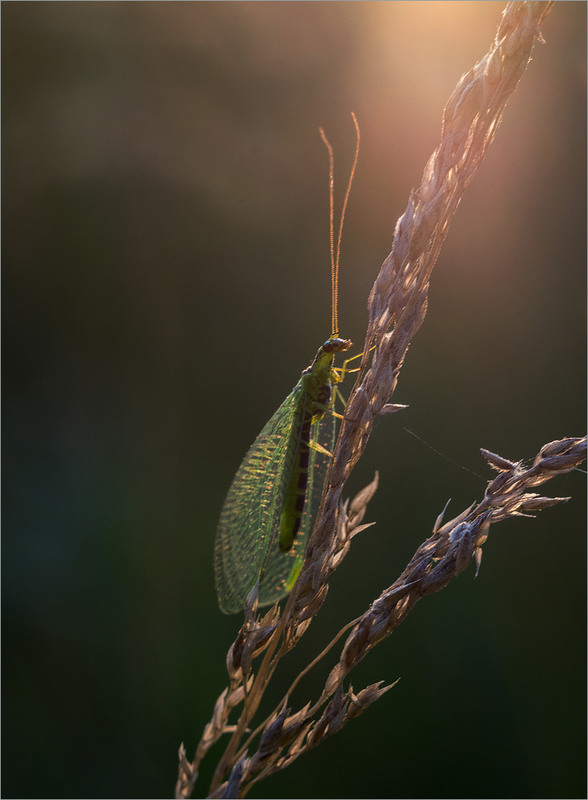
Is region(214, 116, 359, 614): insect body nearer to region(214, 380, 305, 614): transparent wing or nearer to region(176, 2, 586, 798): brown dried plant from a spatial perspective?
region(214, 380, 305, 614): transparent wing

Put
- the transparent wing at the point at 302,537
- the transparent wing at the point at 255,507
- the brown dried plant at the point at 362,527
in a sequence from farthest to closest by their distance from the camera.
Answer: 1. the transparent wing at the point at 255,507
2. the transparent wing at the point at 302,537
3. the brown dried plant at the point at 362,527

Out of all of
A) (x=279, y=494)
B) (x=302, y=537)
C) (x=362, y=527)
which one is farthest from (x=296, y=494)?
(x=362, y=527)

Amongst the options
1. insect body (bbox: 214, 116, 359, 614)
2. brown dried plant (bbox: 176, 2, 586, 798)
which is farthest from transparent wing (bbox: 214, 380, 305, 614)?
brown dried plant (bbox: 176, 2, 586, 798)

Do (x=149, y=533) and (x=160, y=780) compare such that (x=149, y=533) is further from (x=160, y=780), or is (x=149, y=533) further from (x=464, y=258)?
(x=464, y=258)

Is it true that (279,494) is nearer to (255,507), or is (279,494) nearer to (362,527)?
(255,507)

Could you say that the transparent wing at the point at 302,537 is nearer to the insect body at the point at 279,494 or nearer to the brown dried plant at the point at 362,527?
the insect body at the point at 279,494

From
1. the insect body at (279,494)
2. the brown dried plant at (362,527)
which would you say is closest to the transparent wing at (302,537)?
the insect body at (279,494)
